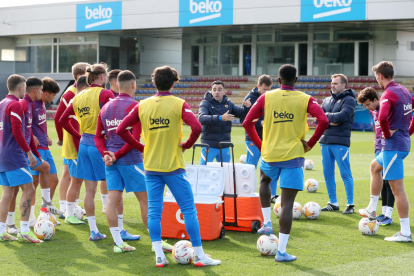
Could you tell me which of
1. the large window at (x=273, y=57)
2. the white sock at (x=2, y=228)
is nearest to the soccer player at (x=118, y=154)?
the white sock at (x=2, y=228)

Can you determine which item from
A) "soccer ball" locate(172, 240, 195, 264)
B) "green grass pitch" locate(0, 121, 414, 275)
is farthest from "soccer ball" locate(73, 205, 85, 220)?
"soccer ball" locate(172, 240, 195, 264)

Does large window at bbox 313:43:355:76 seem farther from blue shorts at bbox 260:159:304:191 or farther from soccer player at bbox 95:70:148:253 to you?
soccer player at bbox 95:70:148:253

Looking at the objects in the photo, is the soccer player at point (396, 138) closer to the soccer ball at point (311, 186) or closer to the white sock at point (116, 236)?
the white sock at point (116, 236)

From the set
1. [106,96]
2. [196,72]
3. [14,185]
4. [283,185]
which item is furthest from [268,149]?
[196,72]

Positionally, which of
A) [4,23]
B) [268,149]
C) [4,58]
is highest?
[4,23]

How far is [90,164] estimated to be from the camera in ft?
22.7

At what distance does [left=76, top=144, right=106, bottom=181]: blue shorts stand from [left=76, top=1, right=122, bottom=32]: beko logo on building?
32272 mm

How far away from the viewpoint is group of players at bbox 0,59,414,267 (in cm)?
551

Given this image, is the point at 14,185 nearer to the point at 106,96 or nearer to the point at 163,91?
the point at 106,96

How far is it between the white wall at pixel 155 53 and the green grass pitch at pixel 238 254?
3614cm

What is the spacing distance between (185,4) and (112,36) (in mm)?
9238

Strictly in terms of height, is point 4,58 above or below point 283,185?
above

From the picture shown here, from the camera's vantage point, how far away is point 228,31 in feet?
127

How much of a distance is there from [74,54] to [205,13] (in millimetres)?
13948
